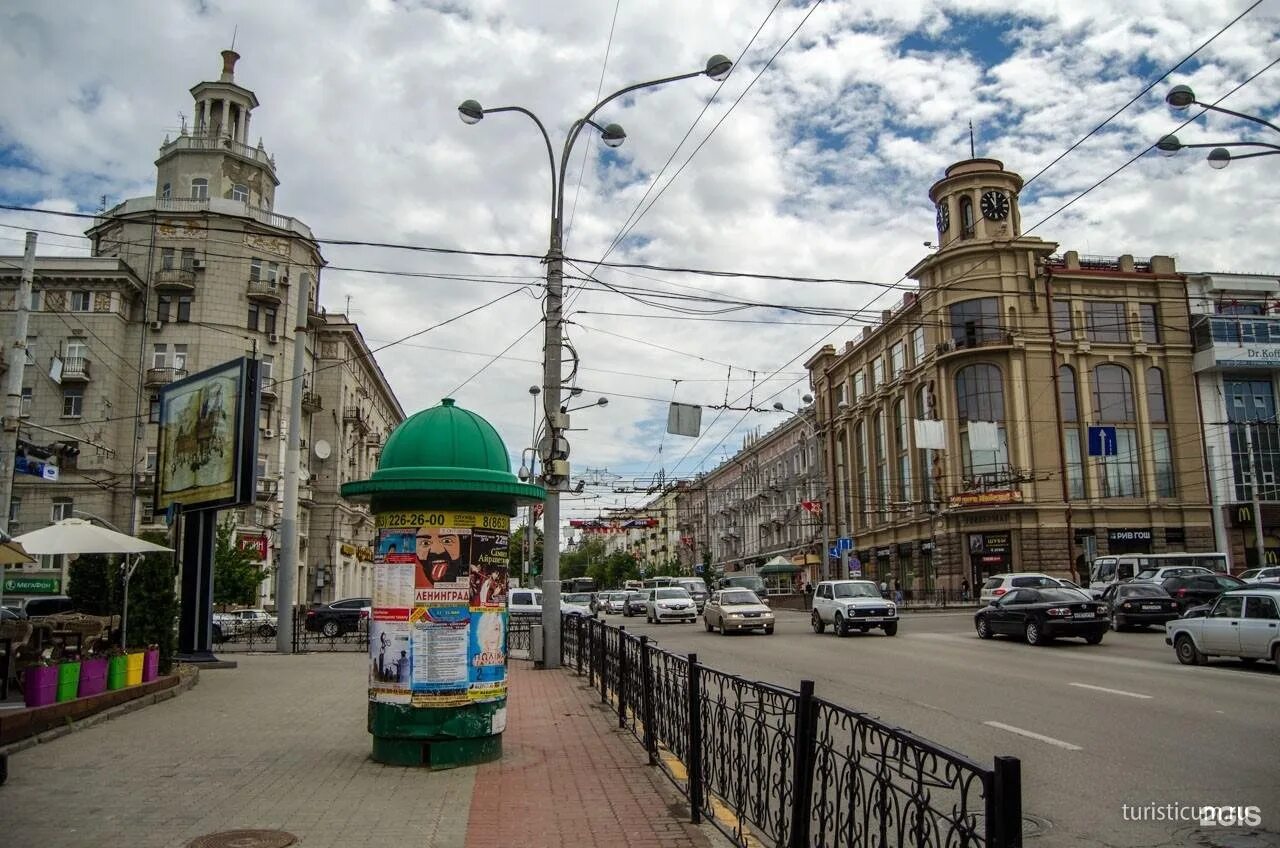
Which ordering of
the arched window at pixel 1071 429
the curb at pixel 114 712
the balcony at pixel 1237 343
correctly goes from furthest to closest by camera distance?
1. the balcony at pixel 1237 343
2. the arched window at pixel 1071 429
3. the curb at pixel 114 712

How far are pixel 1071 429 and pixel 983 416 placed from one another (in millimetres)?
4830

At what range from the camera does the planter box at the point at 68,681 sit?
34.2 ft

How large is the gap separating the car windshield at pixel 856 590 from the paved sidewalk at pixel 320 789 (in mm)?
17243

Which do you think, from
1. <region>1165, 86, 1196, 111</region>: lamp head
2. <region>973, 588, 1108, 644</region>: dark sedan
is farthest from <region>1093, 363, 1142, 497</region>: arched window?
<region>1165, 86, 1196, 111</region>: lamp head

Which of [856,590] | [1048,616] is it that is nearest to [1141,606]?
[1048,616]

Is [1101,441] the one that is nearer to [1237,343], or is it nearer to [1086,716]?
[1237,343]

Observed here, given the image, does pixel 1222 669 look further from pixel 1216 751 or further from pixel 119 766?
pixel 119 766

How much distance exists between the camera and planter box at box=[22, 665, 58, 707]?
9906 millimetres

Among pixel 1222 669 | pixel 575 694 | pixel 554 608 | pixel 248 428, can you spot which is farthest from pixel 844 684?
pixel 248 428

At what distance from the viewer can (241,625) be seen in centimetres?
3294

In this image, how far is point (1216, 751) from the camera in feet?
28.5

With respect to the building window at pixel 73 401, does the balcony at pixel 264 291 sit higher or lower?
higher

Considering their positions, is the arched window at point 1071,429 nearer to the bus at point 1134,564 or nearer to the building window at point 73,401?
the bus at point 1134,564

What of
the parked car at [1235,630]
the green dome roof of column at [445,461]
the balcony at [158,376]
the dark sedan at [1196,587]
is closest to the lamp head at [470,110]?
the green dome roof of column at [445,461]
